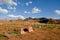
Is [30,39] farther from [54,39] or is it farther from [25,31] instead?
[25,31]

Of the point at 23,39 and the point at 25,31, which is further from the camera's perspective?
the point at 25,31

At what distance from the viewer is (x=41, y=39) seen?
18.0 meters

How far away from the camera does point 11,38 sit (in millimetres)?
18375

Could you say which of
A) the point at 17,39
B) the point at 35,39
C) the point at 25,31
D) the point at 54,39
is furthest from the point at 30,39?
the point at 25,31

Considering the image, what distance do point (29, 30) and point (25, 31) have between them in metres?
0.85

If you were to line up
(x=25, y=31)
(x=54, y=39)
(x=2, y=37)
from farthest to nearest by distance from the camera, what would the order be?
(x=25, y=31)
(x=2, y=37)
(x=54, y=39)

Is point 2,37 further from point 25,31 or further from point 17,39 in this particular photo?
point 25,31

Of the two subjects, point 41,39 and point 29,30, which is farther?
point 29,30

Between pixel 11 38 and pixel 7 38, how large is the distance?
62 centimetres

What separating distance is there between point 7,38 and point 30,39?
143 inches

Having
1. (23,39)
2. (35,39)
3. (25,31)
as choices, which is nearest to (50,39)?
(35,39)

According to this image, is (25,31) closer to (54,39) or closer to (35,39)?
(35,39)

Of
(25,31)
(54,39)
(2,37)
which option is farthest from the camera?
(25,31)

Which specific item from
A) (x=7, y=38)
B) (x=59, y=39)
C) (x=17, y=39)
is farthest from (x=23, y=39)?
(x=59, y=39)
